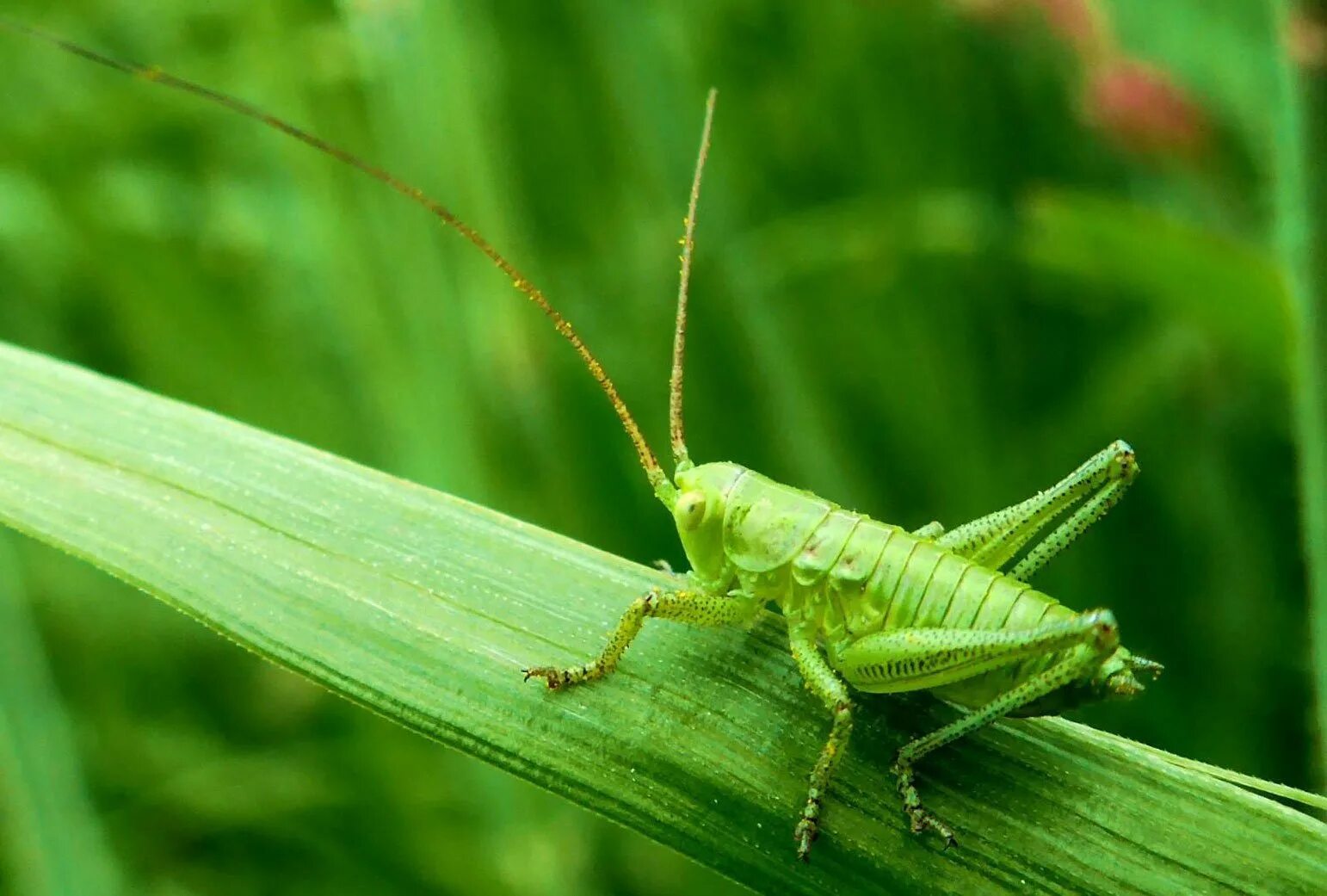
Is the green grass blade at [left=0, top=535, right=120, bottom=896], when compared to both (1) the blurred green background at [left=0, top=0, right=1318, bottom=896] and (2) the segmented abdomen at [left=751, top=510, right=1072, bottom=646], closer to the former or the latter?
(1) the blurred green background at [left=0, top=0, right=1318, bottom=896]

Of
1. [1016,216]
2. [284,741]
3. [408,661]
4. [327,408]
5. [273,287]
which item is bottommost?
[284,741]

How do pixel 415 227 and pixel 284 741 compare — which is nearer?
pixel 415 227

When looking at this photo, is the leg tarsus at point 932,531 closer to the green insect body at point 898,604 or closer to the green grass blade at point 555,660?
the green insect body at point 898,604

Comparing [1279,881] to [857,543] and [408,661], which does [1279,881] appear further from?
[408,661]

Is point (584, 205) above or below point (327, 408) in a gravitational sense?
above

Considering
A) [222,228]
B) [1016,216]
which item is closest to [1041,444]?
[1016,216]

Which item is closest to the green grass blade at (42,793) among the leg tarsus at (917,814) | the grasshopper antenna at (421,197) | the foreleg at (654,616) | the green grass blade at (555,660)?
the green grass blade at (555,660)

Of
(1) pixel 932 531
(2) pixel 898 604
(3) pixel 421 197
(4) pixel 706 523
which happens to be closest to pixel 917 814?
(2) pixel 898 604

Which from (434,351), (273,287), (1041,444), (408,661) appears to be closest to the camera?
(408,661)
